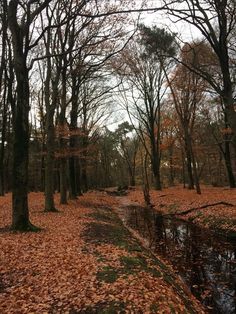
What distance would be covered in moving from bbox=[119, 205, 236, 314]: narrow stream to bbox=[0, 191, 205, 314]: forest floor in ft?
1.41

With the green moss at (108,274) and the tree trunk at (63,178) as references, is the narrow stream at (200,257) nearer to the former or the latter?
the green moss at (108,274)

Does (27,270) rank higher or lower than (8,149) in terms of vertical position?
lower

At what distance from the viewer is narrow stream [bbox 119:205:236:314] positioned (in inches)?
300

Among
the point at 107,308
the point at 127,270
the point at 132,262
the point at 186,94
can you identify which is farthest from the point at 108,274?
the point at 186,94

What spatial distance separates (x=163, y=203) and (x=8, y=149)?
22.2m

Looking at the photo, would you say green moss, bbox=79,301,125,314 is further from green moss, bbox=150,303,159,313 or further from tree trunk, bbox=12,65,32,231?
tree trunk, bbox=12,65,32,231

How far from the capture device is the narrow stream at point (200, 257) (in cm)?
763

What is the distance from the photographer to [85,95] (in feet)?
106

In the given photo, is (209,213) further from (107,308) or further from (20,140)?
(107,308)

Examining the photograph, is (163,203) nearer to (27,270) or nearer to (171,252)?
(171,252)

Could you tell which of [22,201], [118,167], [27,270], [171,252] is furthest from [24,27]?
[118,167]

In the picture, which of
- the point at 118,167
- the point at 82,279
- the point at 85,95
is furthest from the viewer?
the point at 118,167

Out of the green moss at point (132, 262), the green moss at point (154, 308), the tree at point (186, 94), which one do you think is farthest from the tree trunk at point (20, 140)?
the tree at point (186, 94)

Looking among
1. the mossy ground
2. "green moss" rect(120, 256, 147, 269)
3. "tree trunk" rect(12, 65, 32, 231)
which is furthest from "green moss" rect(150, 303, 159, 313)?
"tree trunk" rect(12, 65, 32, 231)
